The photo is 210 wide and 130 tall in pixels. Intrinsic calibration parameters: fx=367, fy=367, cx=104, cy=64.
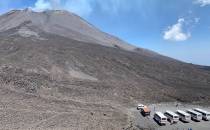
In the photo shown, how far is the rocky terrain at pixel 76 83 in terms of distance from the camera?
53156 millimetres

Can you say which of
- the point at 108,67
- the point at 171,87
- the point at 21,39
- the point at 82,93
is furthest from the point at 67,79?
the point at 21,39

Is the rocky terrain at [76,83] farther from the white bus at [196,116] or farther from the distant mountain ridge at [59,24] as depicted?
the distant mountain ridge at [59,24]

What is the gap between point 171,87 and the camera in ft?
285

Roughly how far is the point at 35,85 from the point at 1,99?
12430mm

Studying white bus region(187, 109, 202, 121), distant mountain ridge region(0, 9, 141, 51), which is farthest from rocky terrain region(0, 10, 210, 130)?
distant mountain ridge region(0, 9, 141, 51)

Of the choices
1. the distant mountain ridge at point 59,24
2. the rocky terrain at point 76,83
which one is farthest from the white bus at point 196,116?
the distant mountain ridge at point 59,24

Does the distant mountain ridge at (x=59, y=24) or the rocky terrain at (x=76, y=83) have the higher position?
the distant mountain ridge at (x=59, y=24)

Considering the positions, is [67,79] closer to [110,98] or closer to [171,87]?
[110,98]

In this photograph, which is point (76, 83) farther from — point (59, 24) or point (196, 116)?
point (59, 24)

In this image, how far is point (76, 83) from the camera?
77875mm

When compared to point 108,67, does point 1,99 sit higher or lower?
lower

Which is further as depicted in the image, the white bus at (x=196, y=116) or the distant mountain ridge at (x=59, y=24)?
the distant mountain ridge at (x=59, y=24)

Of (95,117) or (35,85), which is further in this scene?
(35,85)

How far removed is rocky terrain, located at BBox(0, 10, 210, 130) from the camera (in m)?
53.2
